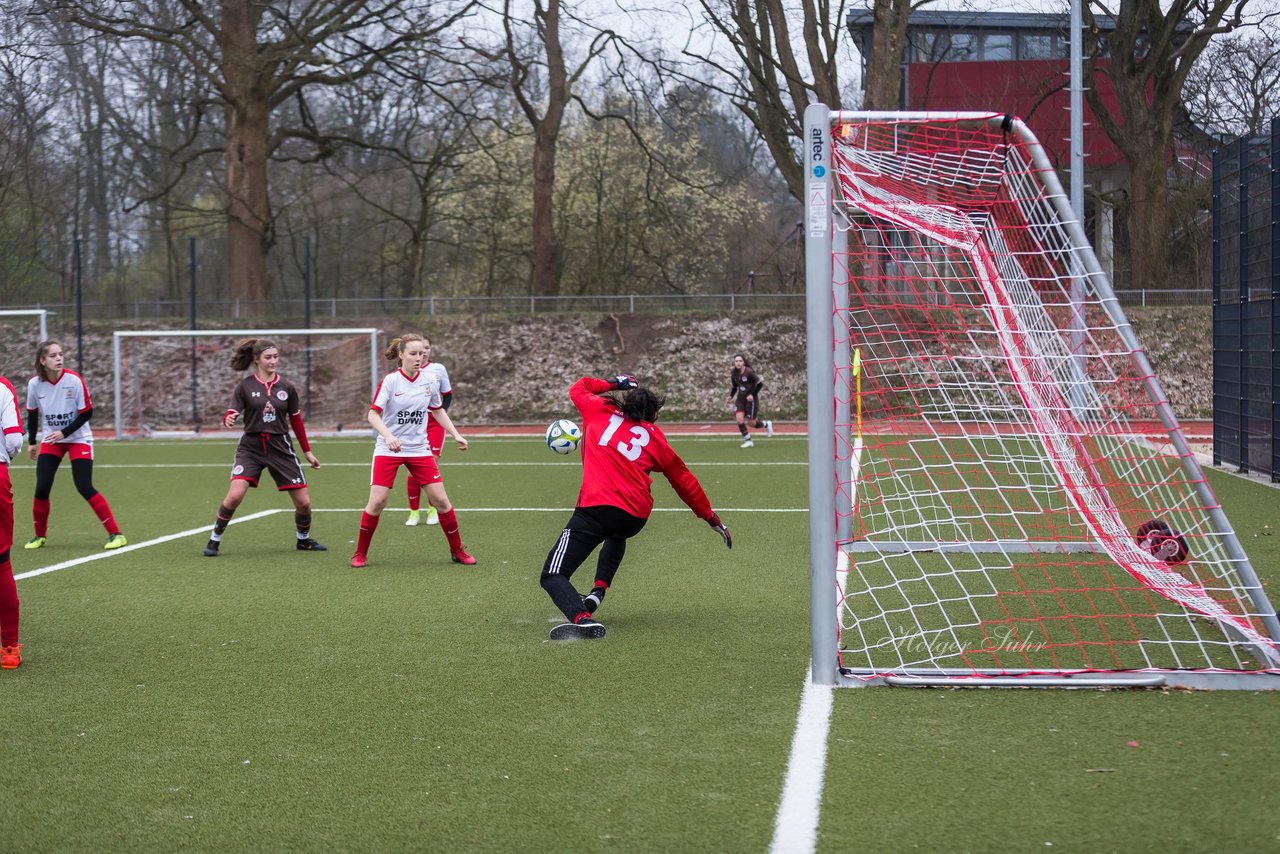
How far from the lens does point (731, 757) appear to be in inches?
193

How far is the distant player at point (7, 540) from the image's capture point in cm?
648

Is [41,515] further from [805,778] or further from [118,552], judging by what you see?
[805,778]

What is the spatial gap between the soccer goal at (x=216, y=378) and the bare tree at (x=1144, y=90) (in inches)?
741

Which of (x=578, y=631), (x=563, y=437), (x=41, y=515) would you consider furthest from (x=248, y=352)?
(x=578, y=631)

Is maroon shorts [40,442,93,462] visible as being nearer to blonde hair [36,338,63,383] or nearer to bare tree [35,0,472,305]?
blonde hair [36,338,63,383]

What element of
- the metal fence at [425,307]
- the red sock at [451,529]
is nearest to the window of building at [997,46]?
the metal fence at [425,307]

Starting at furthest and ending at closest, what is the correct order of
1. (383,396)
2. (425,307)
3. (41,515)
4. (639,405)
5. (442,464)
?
(425,307), (442,464), (41,515), (383,396), (639,405)

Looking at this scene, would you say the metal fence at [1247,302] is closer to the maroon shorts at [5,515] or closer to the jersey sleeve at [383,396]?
the jersey sleeve at [383,396]

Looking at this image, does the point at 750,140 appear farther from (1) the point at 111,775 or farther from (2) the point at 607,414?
(1) the point at 111,775

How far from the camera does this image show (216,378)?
30.8m

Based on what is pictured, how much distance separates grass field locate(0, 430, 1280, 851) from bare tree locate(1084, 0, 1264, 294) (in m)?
24.2

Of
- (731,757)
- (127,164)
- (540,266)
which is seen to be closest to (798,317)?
(540,266)

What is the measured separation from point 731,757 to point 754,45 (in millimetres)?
26309

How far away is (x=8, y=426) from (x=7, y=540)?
2.11 ft
